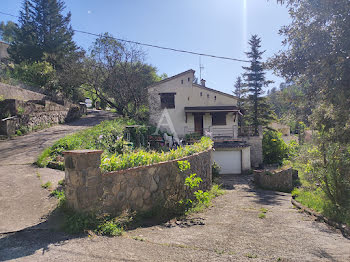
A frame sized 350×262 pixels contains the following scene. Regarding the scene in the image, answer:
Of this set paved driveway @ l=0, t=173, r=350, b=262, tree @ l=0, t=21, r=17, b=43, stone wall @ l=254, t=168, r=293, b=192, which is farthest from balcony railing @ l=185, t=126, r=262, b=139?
tree @ l=0, t=21, r=17, b=43

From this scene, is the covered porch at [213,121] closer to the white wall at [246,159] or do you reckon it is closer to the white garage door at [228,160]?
the white wall at [246,159]

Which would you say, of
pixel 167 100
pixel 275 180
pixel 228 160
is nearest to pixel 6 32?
pixel 167 100

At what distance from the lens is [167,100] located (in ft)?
71.5

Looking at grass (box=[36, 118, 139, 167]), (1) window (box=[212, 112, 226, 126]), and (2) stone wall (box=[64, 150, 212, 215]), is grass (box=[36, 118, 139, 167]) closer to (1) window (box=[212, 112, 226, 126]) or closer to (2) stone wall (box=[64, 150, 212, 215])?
(2) stone wall (box=[64, 150, 212, 215])

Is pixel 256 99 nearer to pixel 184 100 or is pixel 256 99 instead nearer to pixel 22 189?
pixel 184 100

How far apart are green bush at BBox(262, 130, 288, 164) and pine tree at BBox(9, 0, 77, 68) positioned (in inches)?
874

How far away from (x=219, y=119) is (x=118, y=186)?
1809 cm

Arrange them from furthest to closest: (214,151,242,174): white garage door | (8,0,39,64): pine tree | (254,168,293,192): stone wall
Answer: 1. (8,0,39,64): pine tree
2. (214,151,242,174): white garage door
3. (254,168,293,192): stone wall

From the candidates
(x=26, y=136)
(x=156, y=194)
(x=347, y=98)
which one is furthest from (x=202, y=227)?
(x=26, y=136)

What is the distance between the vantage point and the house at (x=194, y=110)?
21.3m

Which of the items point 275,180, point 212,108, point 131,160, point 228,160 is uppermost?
point 212,108

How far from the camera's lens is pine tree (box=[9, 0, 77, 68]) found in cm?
2589

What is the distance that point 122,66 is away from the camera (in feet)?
66.4

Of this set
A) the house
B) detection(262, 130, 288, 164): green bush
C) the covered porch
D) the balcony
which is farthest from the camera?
detection(262, 130, 288, 164): green bush
